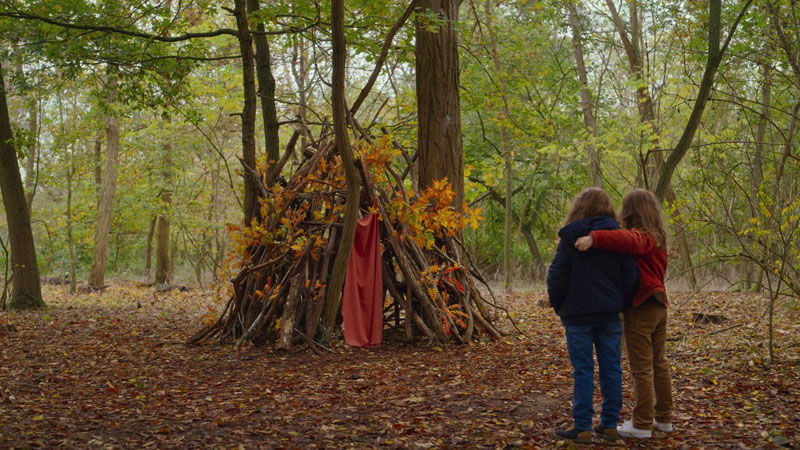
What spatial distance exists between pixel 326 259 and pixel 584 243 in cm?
337

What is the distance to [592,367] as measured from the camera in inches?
130

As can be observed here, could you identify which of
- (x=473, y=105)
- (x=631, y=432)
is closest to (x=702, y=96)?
(x=631, y=432)

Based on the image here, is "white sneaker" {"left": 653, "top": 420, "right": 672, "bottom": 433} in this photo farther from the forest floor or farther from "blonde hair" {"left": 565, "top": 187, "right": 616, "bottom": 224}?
"blonde hair" {"left": 565, "top": 187, "right": 616, "bottom": 224}

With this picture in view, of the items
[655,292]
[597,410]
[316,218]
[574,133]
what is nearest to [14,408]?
[316,218]

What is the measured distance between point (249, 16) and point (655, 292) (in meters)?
4.78

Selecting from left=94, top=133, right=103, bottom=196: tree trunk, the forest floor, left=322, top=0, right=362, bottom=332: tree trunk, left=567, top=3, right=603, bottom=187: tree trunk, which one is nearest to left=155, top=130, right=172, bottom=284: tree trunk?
left=94, top=133, right=103, bottom=196: tree trunk

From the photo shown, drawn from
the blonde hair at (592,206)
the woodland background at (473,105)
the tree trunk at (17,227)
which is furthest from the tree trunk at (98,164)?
the blonde hair at (592,206)

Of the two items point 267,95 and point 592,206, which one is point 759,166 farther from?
point 267,95

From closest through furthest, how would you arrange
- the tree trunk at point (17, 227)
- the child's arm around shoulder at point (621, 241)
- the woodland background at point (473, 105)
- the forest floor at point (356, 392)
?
the child's arm around shoulder at point (621, 241)
the forest floor at point (356, 392)
the woodland background at point (473, 105)
the tree trunk at point (17, 227)

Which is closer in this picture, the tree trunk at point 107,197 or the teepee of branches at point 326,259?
the teepee of branches at point 326,259

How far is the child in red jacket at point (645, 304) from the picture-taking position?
3293 mm

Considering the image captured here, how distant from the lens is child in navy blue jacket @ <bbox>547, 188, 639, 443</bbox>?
328 cm

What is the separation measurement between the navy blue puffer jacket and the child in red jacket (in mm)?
68

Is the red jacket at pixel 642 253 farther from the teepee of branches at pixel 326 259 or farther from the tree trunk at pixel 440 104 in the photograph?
the tree trunk at pixel 440 104
